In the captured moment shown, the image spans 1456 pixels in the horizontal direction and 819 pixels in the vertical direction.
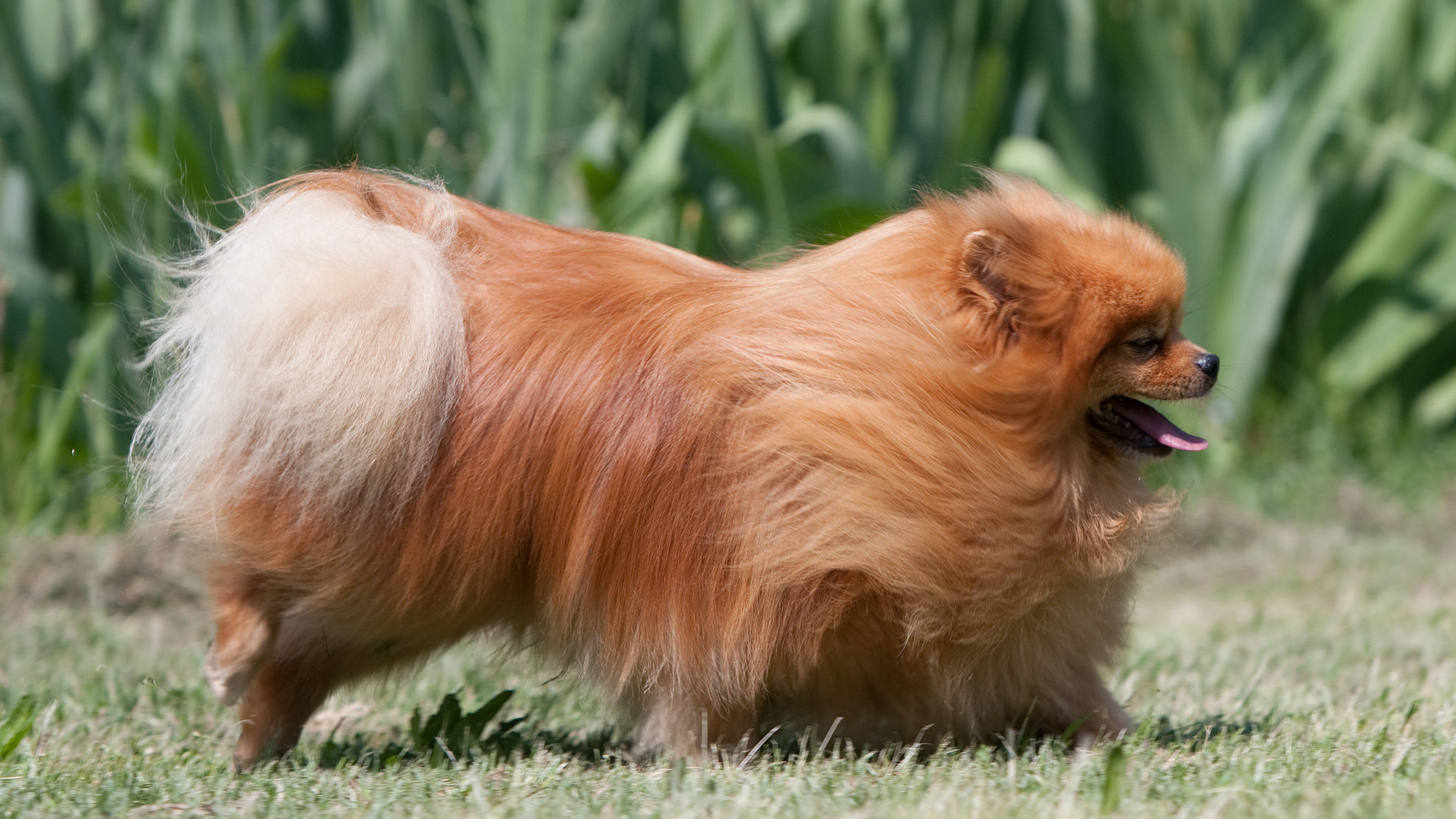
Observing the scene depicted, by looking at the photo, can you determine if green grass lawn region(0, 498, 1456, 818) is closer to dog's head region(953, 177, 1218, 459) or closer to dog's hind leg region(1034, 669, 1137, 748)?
dog's hind leg region(1034, 669, 1137, 748)

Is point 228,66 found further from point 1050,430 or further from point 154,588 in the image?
point 1050,430

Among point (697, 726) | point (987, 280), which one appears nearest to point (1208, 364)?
point (987, 280)

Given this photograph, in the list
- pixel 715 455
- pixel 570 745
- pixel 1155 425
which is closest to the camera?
pixel 715 455

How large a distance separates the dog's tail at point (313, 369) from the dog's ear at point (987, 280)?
990 mm

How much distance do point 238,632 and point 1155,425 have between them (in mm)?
1906

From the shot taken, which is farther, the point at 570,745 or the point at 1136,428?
the point at 570,745

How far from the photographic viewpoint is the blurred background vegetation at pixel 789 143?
17.7 feet

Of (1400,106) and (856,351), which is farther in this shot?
(1400,106)

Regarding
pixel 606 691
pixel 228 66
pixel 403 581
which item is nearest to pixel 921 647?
pixel 606 691

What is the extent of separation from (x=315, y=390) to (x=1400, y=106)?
5.63m

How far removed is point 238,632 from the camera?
2.92m

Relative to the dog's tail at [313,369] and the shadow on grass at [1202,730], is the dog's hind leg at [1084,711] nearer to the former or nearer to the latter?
the shadow on grass at [1202,730]

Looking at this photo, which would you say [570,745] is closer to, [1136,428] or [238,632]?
[238,632]

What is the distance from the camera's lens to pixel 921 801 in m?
2.35
